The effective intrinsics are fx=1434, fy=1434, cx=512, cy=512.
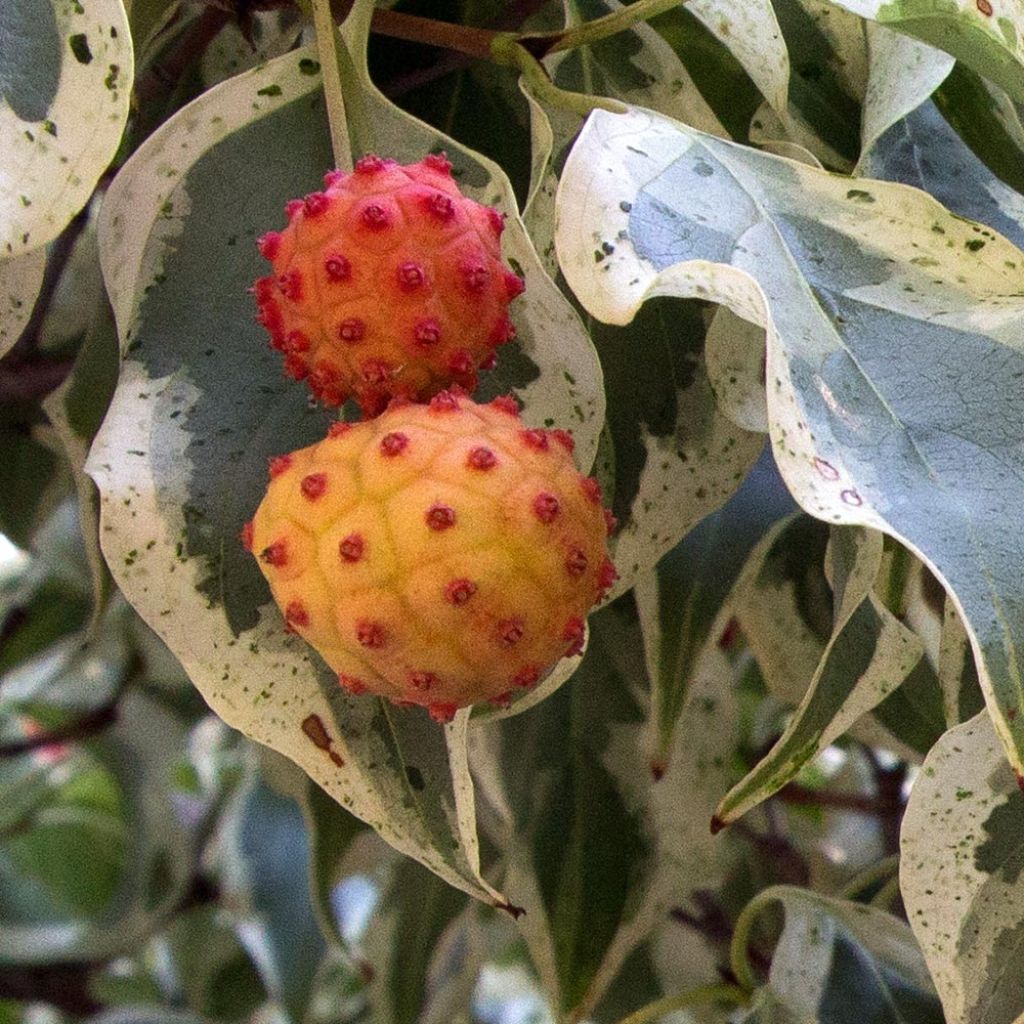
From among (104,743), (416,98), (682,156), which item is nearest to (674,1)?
(682,156)

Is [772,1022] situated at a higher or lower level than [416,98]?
lower

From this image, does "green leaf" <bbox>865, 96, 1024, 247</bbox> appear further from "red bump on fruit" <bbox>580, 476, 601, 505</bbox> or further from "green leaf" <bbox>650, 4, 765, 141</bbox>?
"red bump on fruit" <bbox>580, 476, 601, 505</bbox>

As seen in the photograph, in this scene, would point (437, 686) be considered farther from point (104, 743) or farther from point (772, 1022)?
point (104, 743)

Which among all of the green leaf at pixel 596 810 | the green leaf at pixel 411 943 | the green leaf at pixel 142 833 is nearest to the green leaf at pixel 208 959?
the green leaf at pixel 142 833

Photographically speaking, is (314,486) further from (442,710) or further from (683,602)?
(683,602)

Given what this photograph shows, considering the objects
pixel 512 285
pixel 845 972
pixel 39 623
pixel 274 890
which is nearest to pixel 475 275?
pixel 512 285

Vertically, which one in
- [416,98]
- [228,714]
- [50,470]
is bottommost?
[50,470]
